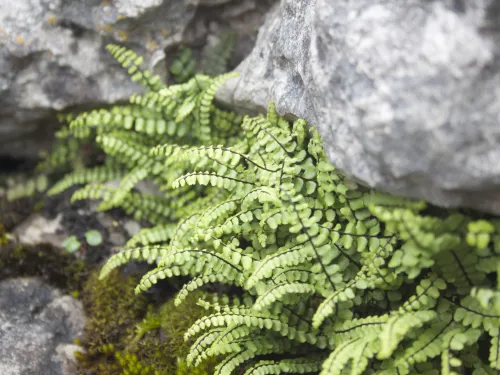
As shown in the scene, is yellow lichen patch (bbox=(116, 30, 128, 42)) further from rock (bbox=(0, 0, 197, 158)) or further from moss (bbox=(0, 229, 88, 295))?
moss (bbox=(0, 229, 88, 295))

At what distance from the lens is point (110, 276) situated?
4.45m

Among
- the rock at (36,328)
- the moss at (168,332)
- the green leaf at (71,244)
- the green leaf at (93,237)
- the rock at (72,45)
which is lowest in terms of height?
the rock at (36,328)

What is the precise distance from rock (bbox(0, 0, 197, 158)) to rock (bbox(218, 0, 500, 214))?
1.91 meters

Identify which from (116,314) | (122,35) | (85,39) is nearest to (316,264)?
(116,314)

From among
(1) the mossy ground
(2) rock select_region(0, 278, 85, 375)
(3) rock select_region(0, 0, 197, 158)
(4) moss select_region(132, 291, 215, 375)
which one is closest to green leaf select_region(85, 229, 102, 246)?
(1) the mossy ground

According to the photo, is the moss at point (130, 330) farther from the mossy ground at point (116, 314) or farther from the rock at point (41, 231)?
the rock at point (41, 231)

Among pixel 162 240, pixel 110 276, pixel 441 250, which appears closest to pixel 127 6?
pixel 162 240

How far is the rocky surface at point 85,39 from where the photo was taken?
4488mm

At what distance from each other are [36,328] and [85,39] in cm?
266

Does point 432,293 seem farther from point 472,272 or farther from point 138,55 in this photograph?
point 138,55

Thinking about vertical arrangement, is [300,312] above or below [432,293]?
below

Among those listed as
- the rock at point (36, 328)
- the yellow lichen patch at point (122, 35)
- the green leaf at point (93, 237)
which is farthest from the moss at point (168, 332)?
the yellow lichen patch at point (122, 35)

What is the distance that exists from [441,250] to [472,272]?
0.32 metres

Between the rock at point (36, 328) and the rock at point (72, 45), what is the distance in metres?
1.77
